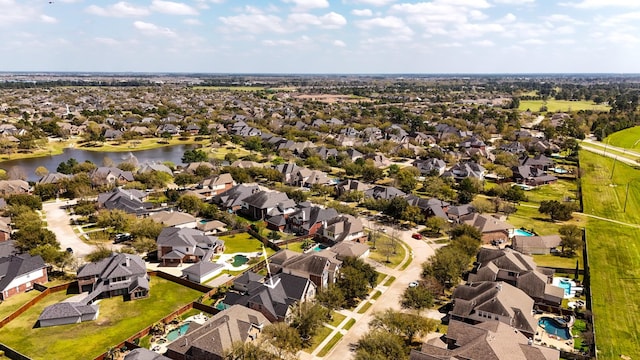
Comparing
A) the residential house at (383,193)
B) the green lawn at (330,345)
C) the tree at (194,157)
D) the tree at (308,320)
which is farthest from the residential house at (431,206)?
the tree at (194,157)

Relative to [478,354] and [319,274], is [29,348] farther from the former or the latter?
[478,354]

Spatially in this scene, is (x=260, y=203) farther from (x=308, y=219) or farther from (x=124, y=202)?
(x=124, y=202)

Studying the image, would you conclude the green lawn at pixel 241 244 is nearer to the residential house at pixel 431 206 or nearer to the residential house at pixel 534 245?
the residential house at pixel 431 206

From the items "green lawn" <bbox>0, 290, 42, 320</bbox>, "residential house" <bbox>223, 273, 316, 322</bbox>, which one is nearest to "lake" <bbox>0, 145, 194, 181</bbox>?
"green lawn" <bbox>0, 290, 42, 320</bbox>

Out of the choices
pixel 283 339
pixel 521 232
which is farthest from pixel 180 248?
pixel 521 232

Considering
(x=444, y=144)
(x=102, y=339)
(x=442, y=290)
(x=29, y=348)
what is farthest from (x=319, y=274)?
(x=444, y=144)

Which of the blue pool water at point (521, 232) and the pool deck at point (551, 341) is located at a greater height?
the pool deck at point (551, 341)
